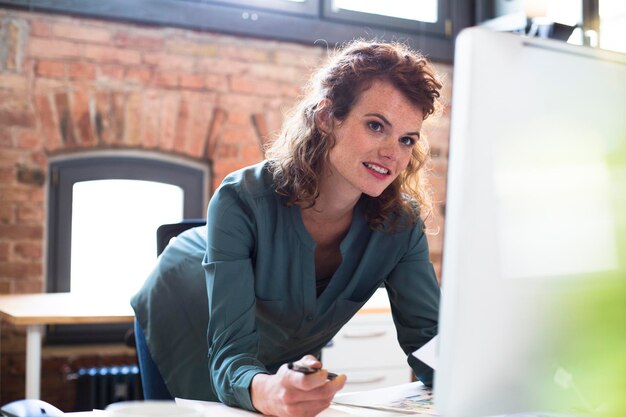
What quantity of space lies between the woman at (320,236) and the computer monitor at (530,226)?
1.96 ft

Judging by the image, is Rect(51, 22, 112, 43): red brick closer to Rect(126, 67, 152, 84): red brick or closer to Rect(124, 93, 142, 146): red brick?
Rect(126, 67, 152, 84): red brick

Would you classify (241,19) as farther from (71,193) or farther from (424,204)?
(424,204)

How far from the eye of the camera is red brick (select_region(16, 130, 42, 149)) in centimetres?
334

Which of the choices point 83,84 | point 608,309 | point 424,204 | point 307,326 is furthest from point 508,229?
point 83,84

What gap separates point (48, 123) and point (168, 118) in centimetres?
55

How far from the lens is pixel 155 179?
12.1ft

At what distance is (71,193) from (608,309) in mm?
3138

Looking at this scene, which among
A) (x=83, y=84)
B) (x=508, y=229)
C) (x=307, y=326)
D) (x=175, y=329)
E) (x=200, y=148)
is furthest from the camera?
(x=200, y=148)

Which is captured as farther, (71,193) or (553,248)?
(71,193)

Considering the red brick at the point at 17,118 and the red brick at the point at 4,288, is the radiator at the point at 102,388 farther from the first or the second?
the red brick at the point at 17,118

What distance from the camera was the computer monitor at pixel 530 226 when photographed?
0.69m

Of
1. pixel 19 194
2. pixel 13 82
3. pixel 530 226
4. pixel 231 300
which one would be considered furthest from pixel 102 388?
pixel 530 226

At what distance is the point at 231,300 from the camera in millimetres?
1238

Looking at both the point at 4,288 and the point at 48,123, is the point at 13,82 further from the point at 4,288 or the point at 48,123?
the point at 4,288
